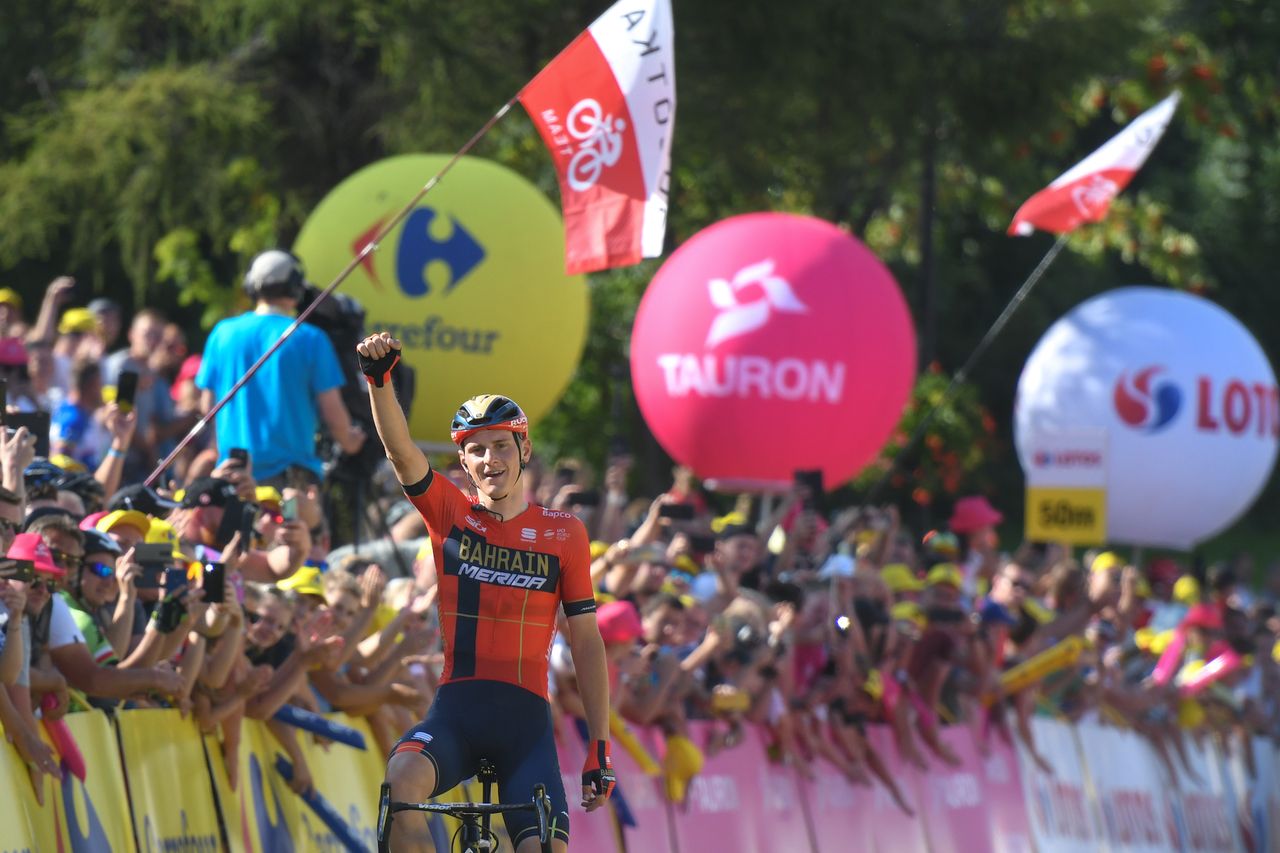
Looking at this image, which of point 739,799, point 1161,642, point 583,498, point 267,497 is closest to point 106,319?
point 583,498

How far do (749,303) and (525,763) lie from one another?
317 inches

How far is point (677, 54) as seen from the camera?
18203 mm

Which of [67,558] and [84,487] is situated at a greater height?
[84,487]

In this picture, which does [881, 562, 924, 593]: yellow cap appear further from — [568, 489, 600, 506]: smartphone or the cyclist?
the cyclist

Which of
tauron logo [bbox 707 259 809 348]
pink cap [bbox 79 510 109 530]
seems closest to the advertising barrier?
pink cap [bbox 79 510 109 530]

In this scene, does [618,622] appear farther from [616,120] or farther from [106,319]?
[106,319]

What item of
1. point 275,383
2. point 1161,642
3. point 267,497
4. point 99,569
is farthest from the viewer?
point 1161,642

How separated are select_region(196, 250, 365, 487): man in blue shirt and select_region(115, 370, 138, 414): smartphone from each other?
1021mm

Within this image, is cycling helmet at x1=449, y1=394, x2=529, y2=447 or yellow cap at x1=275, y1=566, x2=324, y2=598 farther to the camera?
yellow cap at x1=275, y1=566, x2=324, y2=598

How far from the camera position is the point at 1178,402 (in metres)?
19.0

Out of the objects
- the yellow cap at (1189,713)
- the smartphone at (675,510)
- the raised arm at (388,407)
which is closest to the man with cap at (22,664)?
the raised arm at (388,407)

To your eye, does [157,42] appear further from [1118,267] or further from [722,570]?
[1118,267]

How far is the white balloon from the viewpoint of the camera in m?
19.0

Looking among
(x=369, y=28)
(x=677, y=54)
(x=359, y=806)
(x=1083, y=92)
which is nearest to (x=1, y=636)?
(x=359, y=806)
